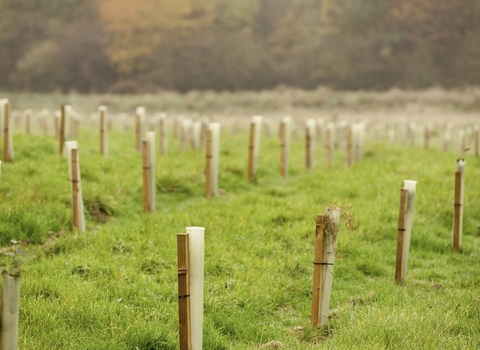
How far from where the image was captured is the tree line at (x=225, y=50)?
1775 inches

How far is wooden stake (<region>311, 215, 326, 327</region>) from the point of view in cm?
502

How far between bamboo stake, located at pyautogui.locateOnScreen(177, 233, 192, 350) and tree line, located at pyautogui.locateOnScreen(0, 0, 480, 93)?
4167cm

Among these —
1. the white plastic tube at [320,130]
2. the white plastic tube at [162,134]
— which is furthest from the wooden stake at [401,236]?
the white plastic tube at [320,130]

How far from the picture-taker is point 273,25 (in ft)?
165

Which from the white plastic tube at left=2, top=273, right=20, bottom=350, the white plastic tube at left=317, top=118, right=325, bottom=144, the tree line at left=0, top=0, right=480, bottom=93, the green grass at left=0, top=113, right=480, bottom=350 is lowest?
the green grass at left=0, top=113, right=480, bottom=350

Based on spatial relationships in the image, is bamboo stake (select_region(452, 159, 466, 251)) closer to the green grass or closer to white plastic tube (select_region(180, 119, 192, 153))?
the green grass

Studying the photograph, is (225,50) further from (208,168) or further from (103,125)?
(208,168)

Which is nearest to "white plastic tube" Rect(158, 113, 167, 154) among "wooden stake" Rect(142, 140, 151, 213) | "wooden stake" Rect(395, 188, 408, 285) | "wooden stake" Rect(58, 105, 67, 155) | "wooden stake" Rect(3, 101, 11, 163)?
"wooden stake" Rect(58, 105, 67, 155)

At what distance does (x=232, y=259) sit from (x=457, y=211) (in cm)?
281

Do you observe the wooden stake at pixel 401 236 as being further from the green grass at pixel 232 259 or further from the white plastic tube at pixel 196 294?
the white plastic tube at pixel 196 294

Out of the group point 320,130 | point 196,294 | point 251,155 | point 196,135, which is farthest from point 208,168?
point 320,130

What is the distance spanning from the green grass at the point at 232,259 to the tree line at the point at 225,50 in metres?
34.6

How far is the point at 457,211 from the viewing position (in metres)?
7.64

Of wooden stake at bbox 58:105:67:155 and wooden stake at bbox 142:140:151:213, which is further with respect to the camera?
wooden stake at bbox 58:105:67:155
